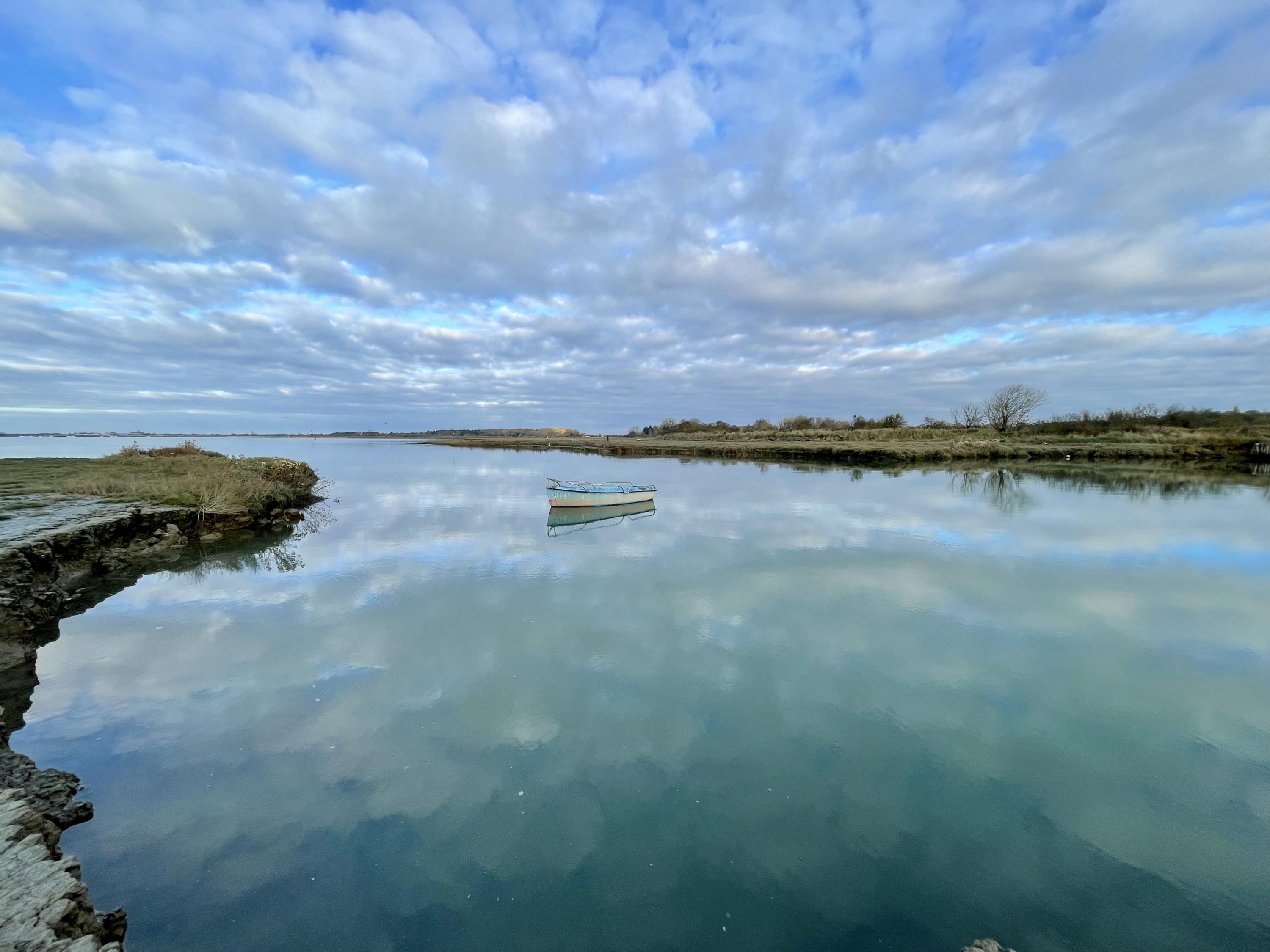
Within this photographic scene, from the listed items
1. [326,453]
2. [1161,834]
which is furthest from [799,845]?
[326,453]

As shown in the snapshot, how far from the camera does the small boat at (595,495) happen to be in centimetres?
2288

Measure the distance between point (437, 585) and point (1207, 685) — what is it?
14.3m

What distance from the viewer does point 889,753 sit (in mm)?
6203

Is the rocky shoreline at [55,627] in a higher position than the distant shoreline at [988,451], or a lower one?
lower

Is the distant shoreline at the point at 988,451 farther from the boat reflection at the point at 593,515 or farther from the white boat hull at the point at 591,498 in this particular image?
the boat reflection at the point at 593,515

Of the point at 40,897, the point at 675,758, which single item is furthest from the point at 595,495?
the point at 40,897

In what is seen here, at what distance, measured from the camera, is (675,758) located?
6.14m

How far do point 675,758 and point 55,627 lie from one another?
38.3 feet

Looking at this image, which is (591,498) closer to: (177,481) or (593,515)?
(593,515)

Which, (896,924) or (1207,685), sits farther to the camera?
(1207,685)

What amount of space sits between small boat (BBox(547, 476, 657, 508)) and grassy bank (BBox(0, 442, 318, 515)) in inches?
447

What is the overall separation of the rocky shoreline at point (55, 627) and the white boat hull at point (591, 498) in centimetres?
1038

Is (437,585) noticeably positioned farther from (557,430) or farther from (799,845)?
(557,430)

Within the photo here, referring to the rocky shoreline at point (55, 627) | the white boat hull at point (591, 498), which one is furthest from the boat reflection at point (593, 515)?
the rocky shoreline at point (55, 627)
